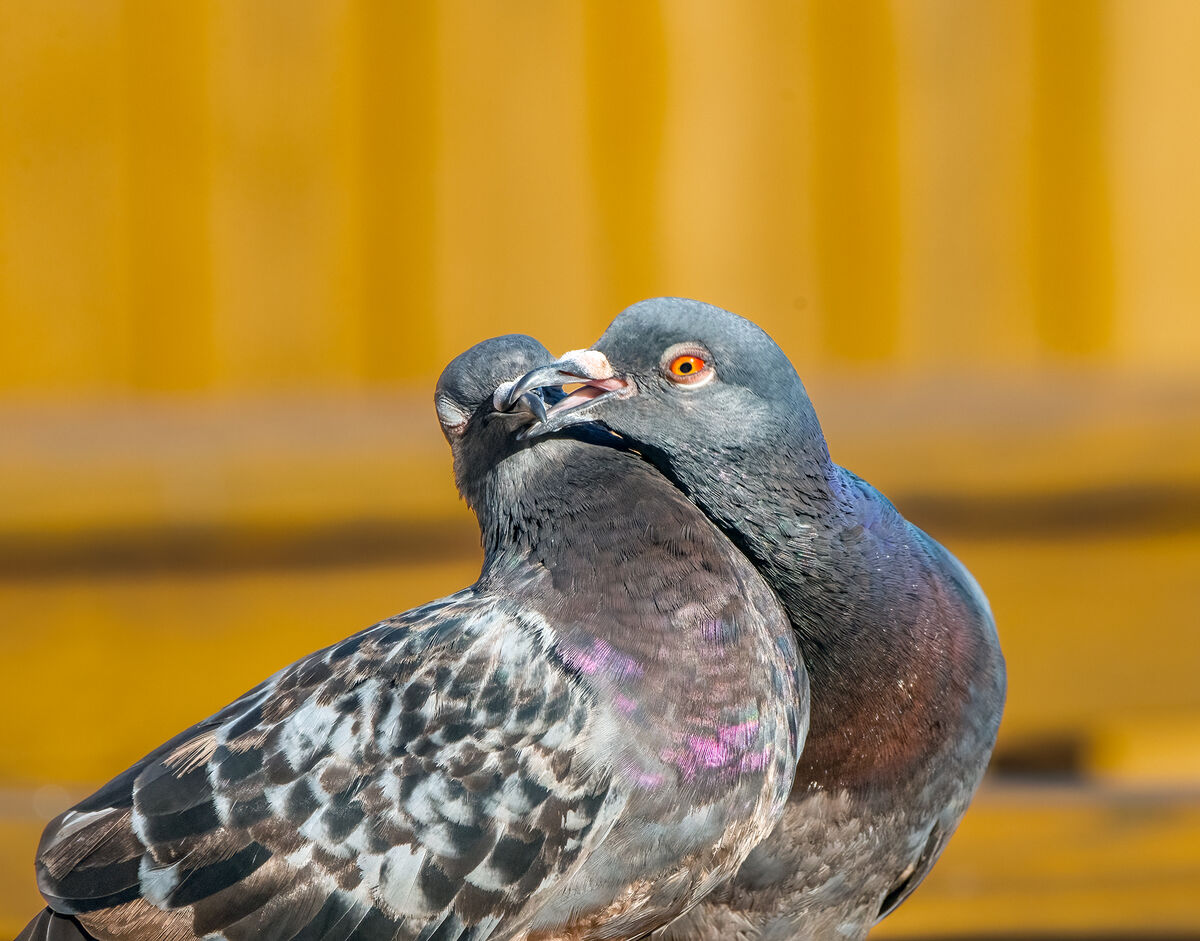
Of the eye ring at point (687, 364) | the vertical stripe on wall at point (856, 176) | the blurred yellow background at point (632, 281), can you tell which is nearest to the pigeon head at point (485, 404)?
the eye ring at point (687, 364)

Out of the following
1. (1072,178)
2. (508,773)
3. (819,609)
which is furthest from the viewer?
(1072,178)

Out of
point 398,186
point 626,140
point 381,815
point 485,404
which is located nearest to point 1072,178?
point 626,140

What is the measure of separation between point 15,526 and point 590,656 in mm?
1956

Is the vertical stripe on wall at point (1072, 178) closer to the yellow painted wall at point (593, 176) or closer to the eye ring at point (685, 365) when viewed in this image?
the yellow painted wall at point (593, 176)

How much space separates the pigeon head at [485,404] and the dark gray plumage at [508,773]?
44mm

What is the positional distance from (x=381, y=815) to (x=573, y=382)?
0.53 metres

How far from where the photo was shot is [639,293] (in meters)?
2.87

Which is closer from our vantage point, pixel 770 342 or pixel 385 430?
pixel 770 342

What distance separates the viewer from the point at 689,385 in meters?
1.49

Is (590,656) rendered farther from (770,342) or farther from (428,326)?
(428,326)

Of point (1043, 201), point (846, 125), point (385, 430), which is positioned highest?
point (846, 125)

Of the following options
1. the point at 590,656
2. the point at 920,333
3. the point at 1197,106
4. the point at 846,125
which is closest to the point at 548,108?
the point at 846,125

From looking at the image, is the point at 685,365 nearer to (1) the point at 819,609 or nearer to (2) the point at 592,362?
(2) the point at 592,362

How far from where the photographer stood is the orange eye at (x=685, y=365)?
1485mm
